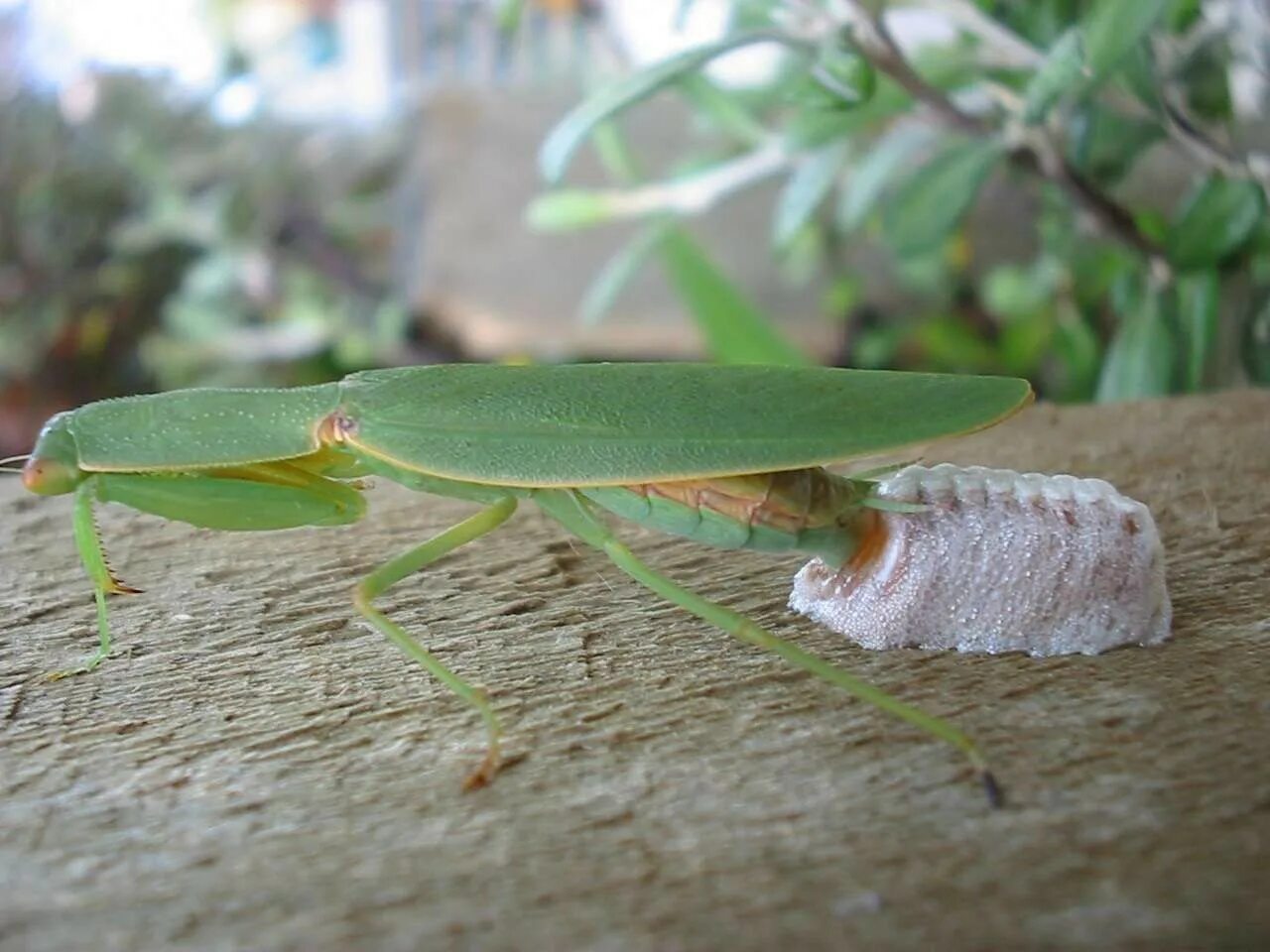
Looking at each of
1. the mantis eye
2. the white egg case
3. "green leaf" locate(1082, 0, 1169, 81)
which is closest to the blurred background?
"green leaf" locate(1082, 0, 1169, 81)

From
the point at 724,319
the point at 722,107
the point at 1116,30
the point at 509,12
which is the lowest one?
the point at 724,319

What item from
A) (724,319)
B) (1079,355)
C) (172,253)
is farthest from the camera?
(172,253)

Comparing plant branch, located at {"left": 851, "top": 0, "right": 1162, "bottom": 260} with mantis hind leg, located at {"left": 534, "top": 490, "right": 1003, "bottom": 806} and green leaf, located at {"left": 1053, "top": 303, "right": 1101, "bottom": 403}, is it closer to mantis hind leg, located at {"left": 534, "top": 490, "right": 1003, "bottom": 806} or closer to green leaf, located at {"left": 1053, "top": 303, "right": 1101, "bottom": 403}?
green leaf, located at {"left": 1053, "top": 303, "right": 1101, "bottom": 403}

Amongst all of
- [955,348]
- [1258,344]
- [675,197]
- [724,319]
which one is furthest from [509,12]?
[955,348]

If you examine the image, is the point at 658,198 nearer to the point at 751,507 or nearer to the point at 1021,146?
the point at 1021,146

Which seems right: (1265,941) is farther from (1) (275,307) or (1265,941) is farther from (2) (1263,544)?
(1) (275,307)

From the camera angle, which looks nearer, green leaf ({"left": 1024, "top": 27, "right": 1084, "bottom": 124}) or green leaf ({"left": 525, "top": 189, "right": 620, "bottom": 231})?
green leaf ({"left": 1024, "top": 27, "right": 1084, "bottom": 124})

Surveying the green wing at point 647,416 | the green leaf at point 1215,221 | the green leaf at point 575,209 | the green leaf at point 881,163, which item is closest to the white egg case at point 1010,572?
the green wing at point 647,416
